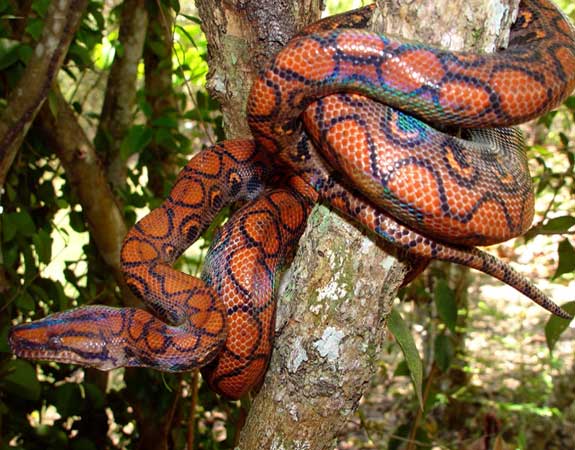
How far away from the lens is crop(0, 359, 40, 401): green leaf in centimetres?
340

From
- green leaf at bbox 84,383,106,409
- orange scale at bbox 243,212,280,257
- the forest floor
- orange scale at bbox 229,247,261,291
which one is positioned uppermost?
orange scale at bbox 243,212,280,257

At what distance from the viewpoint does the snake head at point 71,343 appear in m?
2.79

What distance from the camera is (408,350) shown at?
8.93 feet

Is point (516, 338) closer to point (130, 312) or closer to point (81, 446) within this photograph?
point (81, 446)

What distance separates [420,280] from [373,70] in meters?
3.64

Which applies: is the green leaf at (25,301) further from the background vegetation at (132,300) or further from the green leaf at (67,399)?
the green leaf at (67,399)

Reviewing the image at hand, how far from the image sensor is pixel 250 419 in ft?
8.45

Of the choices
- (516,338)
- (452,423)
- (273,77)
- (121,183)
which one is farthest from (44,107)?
(516,338)

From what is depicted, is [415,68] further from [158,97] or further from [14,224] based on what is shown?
[158,97]

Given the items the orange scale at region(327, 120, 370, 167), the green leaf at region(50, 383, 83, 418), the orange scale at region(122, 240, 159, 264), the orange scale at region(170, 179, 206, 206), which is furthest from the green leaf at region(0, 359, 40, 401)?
the orange scale at region(327, 120, 370, 167)

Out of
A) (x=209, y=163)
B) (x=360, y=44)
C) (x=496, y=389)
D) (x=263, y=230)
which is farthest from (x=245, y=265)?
(x=496, y=389)

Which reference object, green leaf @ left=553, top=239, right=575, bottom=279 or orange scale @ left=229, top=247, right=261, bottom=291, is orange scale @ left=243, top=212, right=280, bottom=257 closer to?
orange scale @ left=229, top=247, right=261, bottom=291

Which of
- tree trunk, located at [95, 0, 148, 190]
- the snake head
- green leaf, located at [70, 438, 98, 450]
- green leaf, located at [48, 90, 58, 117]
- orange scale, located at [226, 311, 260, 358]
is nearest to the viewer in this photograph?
orange scale, located at [226, 311, 260, 358]

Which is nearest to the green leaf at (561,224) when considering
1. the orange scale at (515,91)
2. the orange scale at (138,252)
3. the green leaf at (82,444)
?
the orange scale at (515,91)
